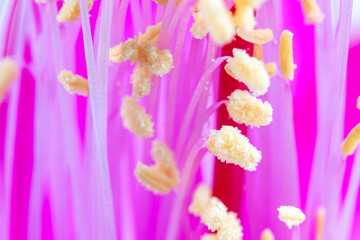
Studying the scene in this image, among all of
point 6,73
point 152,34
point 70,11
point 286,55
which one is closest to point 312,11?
point 286,55

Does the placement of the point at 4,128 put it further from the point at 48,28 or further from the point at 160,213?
the point at 160,213

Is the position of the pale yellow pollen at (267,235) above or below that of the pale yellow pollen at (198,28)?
below

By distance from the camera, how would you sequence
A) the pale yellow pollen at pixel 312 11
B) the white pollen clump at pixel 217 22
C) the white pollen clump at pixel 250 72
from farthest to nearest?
the pale yellow pollen at pixel 312 11 → the white pollen clump at pixel 250 72 → the white pollen clump at pixel 217 22

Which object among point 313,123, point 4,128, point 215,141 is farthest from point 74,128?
point 313,123

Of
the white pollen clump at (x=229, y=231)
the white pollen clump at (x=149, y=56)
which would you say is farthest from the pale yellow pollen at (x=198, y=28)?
the white pollen clump at (x=229, y=231)

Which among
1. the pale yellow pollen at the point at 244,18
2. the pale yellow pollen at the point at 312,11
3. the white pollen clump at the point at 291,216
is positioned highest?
the pale yellow pollen at the point at 312,11

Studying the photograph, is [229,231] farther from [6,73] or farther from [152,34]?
[6,73]

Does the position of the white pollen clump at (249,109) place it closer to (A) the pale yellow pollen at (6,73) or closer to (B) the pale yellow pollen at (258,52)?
(B) the pale yellow pollen at (258,52)
